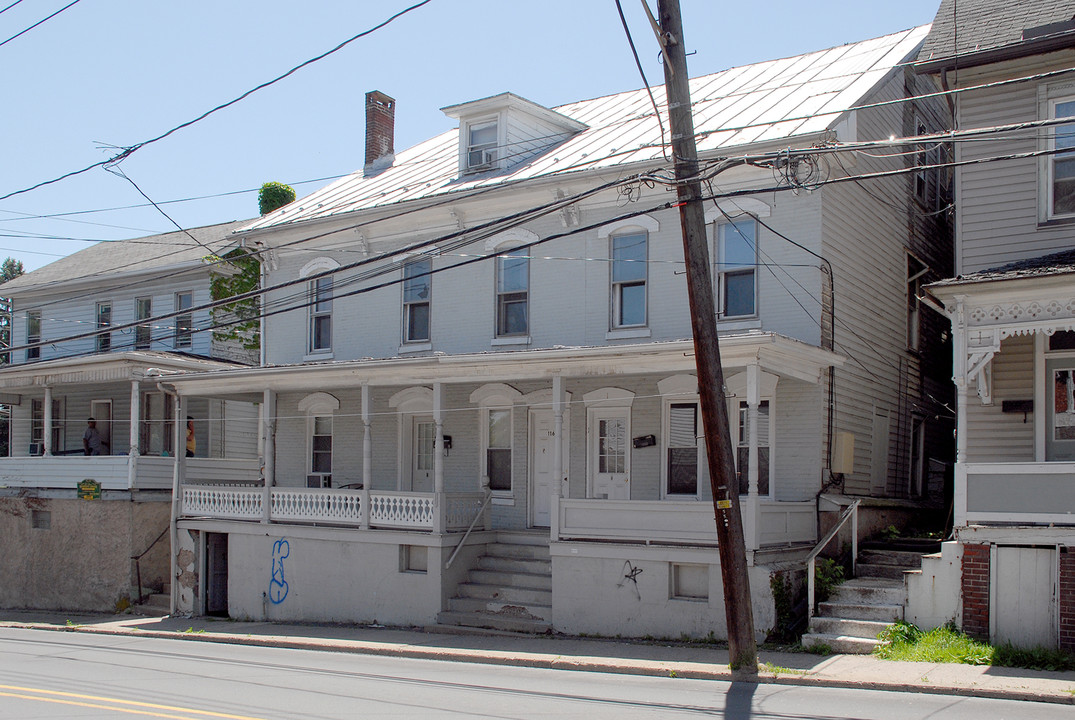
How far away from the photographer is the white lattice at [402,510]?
58.4 feet

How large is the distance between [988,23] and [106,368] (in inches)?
743

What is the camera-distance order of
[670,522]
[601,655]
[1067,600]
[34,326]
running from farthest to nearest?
[34,326]
[670,522]
[601,655]
[1067,600]

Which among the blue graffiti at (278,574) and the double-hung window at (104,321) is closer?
the blue graffiti at (278,574)

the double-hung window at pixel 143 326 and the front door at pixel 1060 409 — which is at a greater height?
the double-hung window at pixel 143 326

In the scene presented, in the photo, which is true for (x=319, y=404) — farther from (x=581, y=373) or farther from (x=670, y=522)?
(x=670, y=522)

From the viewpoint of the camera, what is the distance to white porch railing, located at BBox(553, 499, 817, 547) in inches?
586

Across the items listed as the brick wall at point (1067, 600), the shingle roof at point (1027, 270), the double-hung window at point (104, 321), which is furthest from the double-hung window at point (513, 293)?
the double-hung window at point (104, 321)

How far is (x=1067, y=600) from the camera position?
12383 millimetres

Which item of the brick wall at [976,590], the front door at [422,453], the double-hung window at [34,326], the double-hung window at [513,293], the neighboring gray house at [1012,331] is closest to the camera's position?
the neighboring gray house at [1012,331]

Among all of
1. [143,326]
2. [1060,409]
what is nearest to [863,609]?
[1060,409]

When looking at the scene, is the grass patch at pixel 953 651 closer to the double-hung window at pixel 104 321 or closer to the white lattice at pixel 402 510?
the white lattice at pixel 402 510

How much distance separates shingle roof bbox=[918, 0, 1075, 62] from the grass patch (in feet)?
28.1

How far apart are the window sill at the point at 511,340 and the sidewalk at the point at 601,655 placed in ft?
18.2

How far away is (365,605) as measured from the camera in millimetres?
18391
